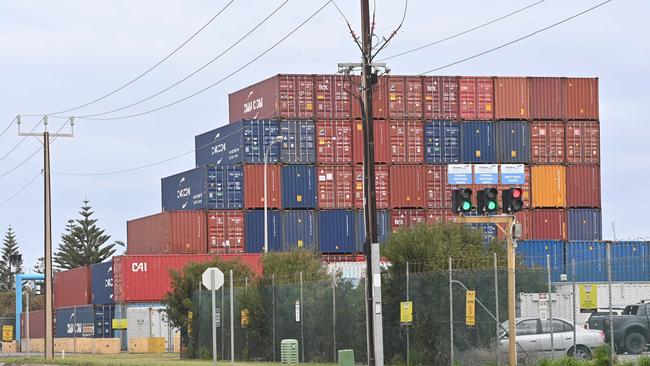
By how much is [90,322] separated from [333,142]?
18.7 metres

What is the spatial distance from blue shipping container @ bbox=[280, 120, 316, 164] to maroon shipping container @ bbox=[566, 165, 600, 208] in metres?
14.9

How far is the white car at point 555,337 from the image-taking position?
1273 inches

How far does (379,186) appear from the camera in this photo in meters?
74.8

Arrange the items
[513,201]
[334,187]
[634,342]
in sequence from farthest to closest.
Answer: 1. [334,187]
2. [634,342]
3. [513,201]

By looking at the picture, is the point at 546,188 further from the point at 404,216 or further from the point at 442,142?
the point at 404,216

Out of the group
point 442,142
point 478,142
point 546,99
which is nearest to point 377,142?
point 442,142

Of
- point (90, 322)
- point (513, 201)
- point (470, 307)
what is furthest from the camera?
point (90, 322)

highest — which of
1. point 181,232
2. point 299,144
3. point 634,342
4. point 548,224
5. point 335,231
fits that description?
point 299,144

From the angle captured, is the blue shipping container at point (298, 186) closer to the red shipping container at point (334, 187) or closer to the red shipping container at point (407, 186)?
the red shipping container at point (334, 187)

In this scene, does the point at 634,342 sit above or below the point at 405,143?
below

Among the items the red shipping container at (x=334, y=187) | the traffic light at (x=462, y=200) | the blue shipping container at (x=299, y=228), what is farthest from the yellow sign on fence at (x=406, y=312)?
the red shipping container at (x=334, y=187)

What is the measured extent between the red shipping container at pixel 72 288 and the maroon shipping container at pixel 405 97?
22566 mm

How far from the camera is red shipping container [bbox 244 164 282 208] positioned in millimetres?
73750

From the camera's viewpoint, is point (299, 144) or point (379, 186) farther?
point (379, 186)
